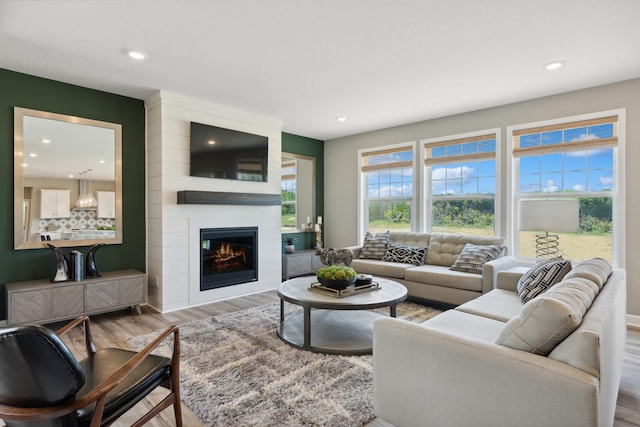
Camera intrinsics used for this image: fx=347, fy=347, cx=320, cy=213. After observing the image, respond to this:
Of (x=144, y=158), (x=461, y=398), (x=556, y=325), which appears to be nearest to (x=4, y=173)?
(x=144, y=158)

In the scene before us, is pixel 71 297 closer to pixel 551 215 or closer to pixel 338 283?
pixel 338 283

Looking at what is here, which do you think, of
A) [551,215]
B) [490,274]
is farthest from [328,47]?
[551,215]

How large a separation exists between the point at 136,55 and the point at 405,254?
3789 millimetres

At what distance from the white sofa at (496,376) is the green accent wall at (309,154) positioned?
4512 millimetres

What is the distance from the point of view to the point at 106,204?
4.05 metres

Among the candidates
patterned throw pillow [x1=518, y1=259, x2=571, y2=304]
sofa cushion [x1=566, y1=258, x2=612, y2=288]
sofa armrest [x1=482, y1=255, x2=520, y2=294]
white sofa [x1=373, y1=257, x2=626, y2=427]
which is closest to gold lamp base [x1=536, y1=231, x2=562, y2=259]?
sofa armrest [x1=482, y1=255, x2=520, y2=294]

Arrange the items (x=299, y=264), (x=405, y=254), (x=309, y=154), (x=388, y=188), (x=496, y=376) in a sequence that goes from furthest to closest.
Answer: (x=309, y=154)
(x=388, y=188)
(x=299, y=264)
(x=405, y=254)
(x=496, y=376)

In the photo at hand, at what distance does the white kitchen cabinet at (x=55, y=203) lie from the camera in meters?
3.63

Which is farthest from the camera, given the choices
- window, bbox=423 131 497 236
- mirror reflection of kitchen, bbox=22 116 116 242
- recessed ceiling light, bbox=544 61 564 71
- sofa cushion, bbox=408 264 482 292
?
window, bbox=423 131 497 236

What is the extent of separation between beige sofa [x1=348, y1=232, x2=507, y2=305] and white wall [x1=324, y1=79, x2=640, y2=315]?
31.5 inches

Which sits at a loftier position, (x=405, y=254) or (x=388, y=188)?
(x=388, y=188)

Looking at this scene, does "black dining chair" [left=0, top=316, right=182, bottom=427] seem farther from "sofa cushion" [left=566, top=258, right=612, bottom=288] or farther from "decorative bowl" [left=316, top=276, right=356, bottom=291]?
"sofa cushion" [left=566, top=258, right=612, bottom=288]

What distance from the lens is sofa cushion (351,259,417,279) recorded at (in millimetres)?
4410

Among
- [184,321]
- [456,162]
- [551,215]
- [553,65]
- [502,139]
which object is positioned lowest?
[184,321]
